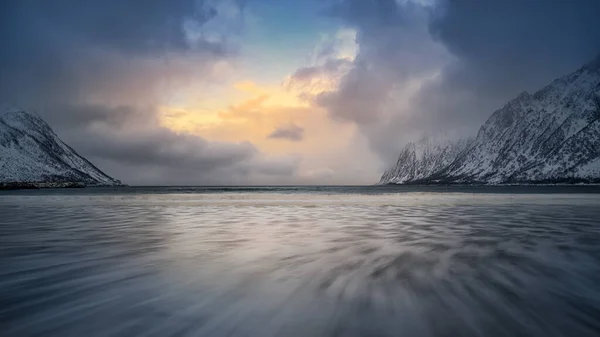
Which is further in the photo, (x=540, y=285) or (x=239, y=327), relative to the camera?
(x=540, y=285)

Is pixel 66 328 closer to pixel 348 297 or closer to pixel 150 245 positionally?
pixel 348 297

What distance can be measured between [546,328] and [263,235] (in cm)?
1544

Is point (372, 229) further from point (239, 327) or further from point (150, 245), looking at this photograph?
point (239, 327)

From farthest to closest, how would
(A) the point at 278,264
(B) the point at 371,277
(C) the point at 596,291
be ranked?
(A) the point at 278,264
(B) the point at 371,277
(C) the point at 596,291

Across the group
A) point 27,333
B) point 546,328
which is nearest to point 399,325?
point 546,328

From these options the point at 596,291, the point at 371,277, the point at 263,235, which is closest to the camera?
the point at 596,291

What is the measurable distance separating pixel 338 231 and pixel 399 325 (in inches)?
617

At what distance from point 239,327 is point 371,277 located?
497 centimetres

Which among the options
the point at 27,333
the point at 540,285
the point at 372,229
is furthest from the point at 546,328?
the point at 372,229

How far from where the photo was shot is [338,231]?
2234 cm

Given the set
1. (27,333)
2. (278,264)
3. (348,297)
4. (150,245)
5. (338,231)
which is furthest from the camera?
(338,231)

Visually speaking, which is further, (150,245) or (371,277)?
(150,245)

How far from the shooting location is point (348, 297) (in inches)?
337

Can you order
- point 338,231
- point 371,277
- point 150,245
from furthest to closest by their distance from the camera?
point 338,231 → point 150,245 → point 371,277
